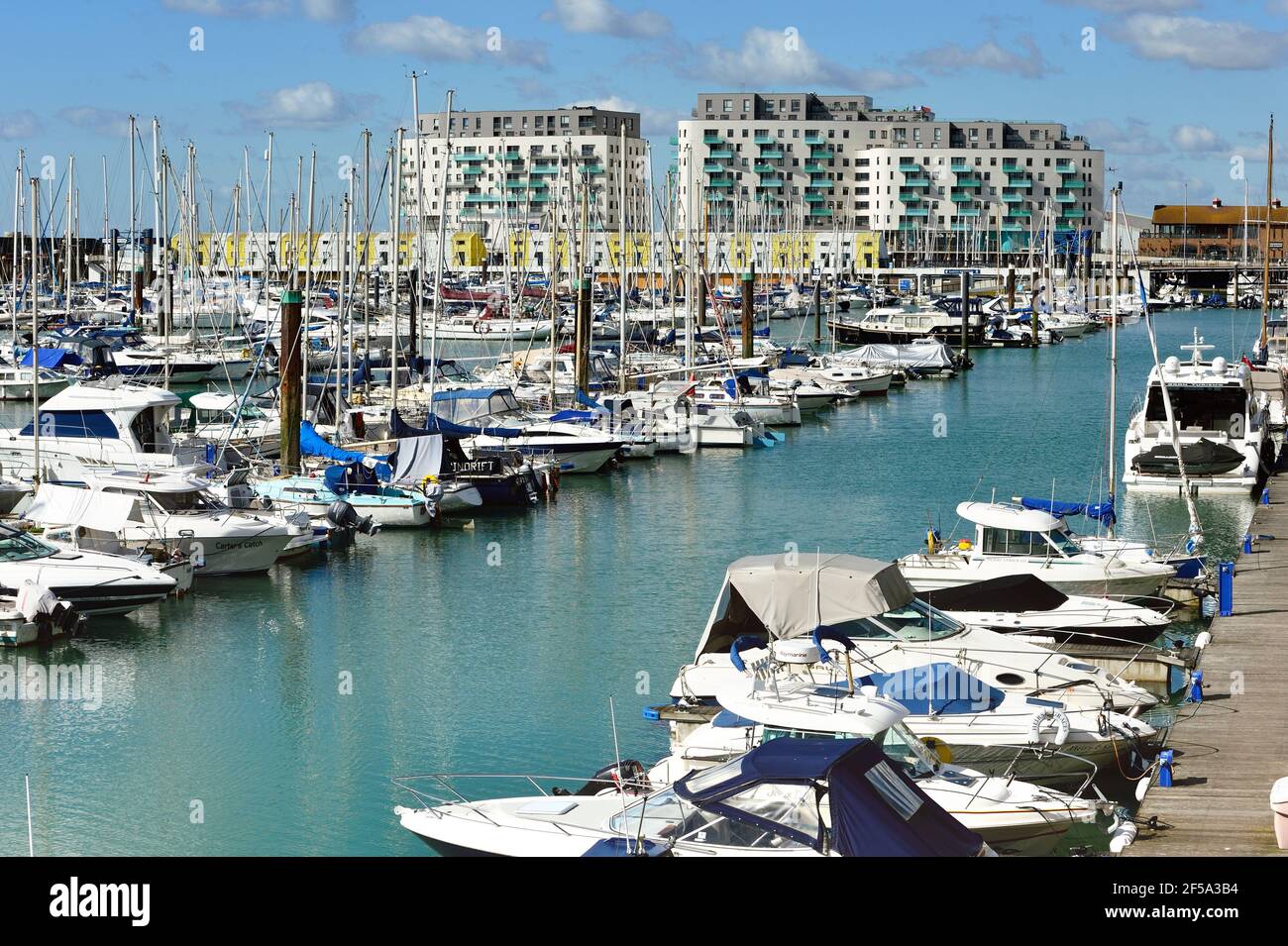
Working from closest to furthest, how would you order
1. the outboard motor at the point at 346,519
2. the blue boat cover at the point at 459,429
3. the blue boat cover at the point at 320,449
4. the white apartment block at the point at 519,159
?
the outboard motor at the point at 346,519 < the blue boat cover at the point at 320,449 < the blue boat cover at the point at 459,429 < the white apartment block at the point at 519,159

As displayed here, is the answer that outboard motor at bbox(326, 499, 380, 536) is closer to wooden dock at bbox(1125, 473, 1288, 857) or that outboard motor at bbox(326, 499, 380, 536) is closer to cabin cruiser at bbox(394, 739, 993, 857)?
wooden dock at bbox(1125, 473, 1288, 857)

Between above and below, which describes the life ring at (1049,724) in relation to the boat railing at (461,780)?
above

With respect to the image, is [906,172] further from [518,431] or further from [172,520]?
[172,520]

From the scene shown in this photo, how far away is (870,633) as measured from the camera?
20328mm

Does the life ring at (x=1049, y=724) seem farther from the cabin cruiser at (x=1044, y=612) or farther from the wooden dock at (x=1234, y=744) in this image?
the cabin cruiser at (x=1044, y=612)

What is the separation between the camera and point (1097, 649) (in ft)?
73.1

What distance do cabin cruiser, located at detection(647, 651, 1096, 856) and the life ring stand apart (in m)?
0.78

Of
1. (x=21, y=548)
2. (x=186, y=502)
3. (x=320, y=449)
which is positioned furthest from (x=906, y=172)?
(x=21, y=548)

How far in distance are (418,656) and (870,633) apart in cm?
805

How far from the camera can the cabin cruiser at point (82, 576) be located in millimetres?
26047

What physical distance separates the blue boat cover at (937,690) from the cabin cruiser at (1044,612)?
458 centimetres

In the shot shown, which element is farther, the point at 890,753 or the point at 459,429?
the point at 459,429

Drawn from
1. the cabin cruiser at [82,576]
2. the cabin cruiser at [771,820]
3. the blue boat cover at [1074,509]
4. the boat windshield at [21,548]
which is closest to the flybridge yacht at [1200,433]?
the blue boat cover at [1074,509]
